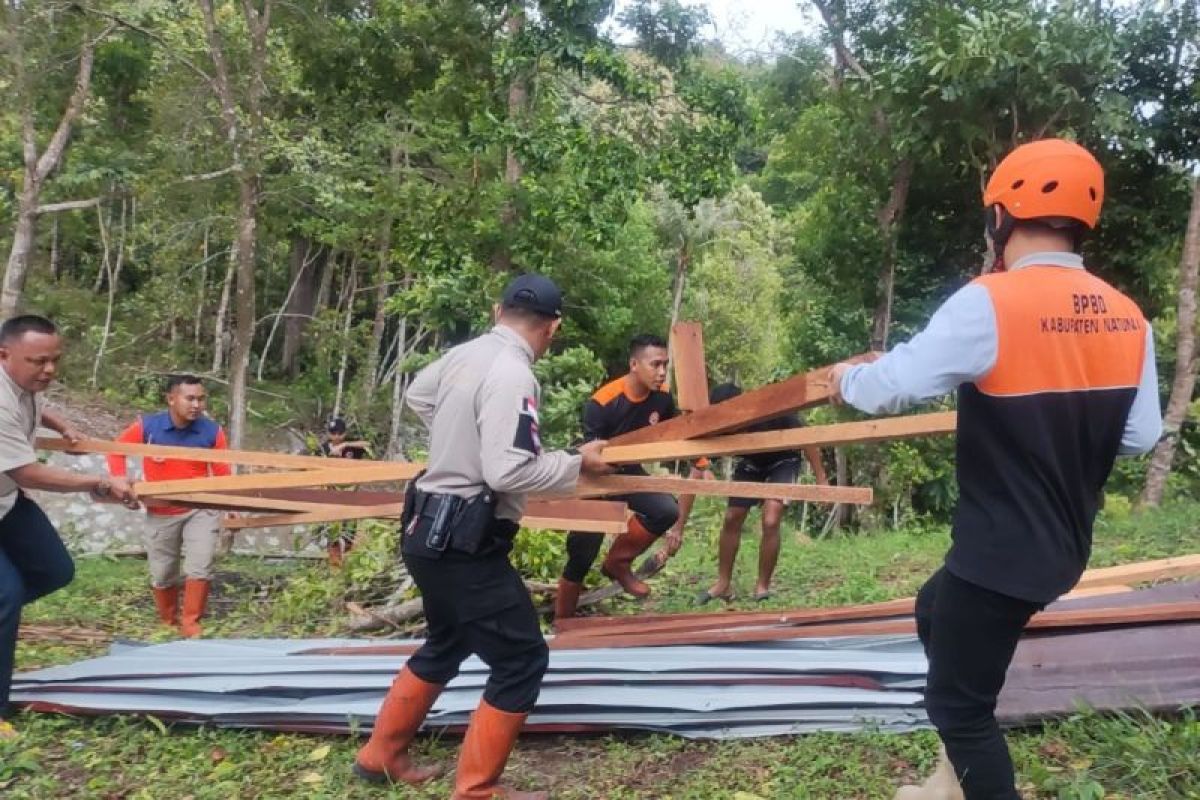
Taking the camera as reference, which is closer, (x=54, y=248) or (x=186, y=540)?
(x=186, y=540)

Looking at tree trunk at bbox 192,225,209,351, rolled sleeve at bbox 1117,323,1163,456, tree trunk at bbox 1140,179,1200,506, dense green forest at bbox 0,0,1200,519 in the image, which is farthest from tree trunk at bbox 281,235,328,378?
rolled sleeve at bbox 1117,323,1163,456

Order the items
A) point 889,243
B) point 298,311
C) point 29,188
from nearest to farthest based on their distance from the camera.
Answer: point 29,188, point 889,243, point 298,311

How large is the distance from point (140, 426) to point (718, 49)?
296 inches

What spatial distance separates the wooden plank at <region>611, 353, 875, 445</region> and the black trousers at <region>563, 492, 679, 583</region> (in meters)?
1.45

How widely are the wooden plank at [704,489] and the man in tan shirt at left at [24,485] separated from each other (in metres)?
2.19

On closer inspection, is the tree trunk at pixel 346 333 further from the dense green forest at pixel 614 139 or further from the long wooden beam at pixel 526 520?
the long wooden beam at pixel 526 520

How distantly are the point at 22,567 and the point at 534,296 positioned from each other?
8.67 feet

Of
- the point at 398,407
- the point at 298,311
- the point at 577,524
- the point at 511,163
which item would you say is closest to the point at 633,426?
the point at 577,524

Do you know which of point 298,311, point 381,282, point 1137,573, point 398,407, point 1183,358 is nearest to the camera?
point 1137,573

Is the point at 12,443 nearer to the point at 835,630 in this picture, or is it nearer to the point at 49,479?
the point at 49,479

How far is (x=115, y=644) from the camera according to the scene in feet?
15.8

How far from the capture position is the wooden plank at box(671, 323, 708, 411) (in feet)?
11.1

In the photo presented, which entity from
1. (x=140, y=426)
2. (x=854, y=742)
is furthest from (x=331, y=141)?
(x=854, y=742)

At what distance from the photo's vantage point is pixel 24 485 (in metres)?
3.76
